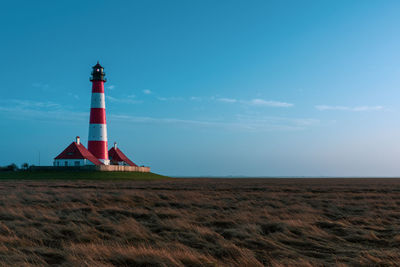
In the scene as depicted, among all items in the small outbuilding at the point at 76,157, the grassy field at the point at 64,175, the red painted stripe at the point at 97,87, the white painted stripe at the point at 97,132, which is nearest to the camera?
the grassy field at the point at 64,175

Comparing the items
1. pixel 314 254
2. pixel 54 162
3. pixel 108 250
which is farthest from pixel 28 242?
pixel 54 162

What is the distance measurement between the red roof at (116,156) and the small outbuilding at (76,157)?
13.0 m

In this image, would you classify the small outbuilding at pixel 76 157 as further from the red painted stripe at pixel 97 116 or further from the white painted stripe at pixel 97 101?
the white painted stripe at pixel 97 101

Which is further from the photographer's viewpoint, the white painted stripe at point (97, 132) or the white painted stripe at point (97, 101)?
the white painted stripe at point (97, 101)

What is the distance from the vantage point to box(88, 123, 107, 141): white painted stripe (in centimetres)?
5930

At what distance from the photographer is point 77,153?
5966 cm

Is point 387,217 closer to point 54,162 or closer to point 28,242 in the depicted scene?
point 28,242

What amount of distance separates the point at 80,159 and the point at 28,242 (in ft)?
170

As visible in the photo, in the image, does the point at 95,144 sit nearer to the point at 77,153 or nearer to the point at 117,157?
the point at 77,153

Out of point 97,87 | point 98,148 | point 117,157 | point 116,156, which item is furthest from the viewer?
point 116,156

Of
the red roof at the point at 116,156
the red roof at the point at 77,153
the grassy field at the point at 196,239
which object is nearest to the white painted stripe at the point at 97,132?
the red roof at the point at 77,153

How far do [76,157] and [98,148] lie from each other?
3953 millimetres

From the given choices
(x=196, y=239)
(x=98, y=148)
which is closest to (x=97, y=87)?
(x=98, y=148)

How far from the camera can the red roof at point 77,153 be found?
59.4 meters
